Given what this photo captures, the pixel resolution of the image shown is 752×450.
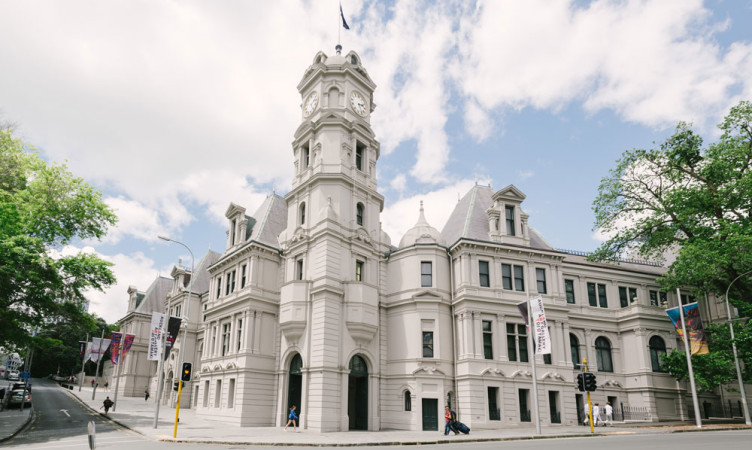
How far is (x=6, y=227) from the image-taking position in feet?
79.5

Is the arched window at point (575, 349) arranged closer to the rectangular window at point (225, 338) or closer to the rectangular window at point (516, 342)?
the rectangular window at point (516, 342)

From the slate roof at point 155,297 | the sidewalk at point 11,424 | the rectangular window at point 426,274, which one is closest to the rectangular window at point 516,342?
the rectangular window at point 426,274

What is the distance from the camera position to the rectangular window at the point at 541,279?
3650 centimetres

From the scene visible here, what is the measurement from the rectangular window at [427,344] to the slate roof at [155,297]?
48.9 m

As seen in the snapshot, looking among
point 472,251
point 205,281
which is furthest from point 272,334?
point 205,281

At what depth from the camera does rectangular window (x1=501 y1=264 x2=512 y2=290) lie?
35.8m

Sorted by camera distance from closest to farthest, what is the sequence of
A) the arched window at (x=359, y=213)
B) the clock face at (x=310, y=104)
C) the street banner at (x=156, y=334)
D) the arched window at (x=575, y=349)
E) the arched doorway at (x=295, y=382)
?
the street banner at (x=156, y=334), the arched doorway at (x=295, y=382), the arched window at (x=575, y=349), the arched window at (x=359, y=213), the clock face at (x=310, y=104)

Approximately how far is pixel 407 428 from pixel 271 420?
1030cm

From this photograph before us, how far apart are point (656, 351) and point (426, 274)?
66.6ft

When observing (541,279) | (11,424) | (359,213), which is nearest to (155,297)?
(11,424)

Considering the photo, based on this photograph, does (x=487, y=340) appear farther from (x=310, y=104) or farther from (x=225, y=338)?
(x=310, y=104)

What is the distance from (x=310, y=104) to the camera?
4206 cm

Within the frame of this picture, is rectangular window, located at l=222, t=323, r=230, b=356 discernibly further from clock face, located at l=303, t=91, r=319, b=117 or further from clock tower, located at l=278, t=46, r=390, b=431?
clock face, located at l=303, t=91, r=319, b=117

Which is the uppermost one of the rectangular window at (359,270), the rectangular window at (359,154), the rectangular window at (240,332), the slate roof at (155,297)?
the rectangular window at (359,154)
